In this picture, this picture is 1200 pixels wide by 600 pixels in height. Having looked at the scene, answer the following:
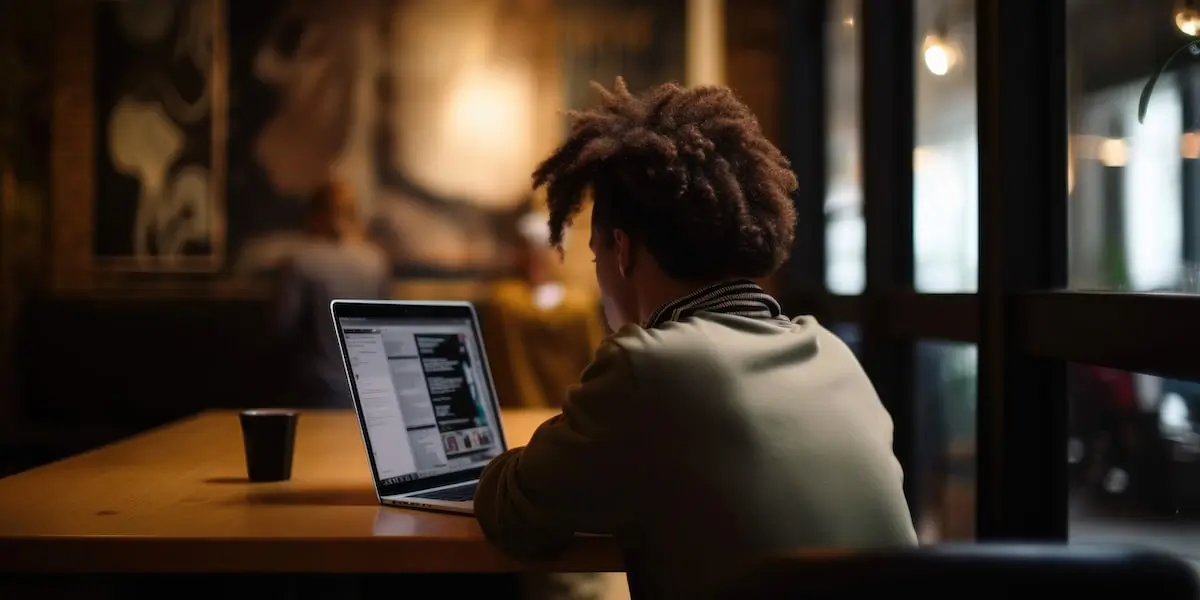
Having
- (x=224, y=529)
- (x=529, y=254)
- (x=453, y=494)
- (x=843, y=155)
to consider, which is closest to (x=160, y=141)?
(x=529, y=254)

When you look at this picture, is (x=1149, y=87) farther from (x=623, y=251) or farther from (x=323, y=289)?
(x=323, y=289)

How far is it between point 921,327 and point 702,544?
183 cm

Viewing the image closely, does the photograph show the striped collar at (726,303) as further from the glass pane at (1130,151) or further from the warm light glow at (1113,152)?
the warm light glow at (1113,152)

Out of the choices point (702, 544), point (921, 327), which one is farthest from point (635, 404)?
point (921, 327)

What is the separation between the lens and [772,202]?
4.76 ft

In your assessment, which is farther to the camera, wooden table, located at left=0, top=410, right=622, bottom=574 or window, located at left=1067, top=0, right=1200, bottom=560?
window, located at left=1067, top=0, right=1200, bottom=560

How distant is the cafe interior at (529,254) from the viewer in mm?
1466

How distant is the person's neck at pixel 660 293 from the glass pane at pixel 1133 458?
72 centimetres

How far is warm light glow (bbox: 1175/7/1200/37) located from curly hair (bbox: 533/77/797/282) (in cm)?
61

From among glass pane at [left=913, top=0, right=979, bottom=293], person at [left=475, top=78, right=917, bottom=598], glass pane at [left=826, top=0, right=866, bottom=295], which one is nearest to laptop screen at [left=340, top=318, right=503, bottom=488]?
person at [left=475, top=78, right=917, bottom=598]

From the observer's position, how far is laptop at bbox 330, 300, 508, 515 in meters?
1.62

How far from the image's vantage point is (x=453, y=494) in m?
1.66

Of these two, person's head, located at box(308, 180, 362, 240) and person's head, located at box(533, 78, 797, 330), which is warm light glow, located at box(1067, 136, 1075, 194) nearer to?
person's head, located at box(533, 78, 797, 330)

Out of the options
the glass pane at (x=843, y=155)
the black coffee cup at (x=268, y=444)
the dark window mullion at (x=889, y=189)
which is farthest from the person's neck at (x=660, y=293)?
the glass pane at (x=843, y=155)
